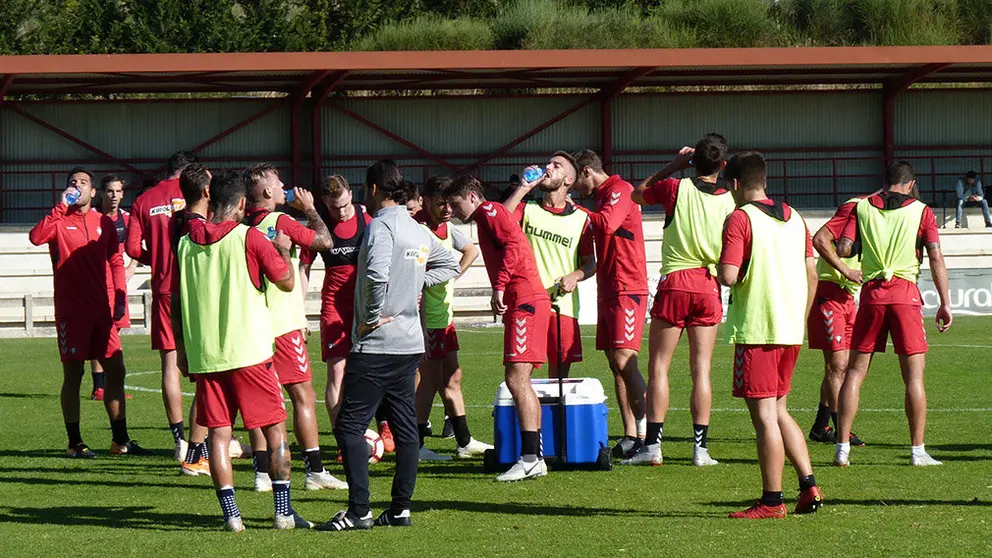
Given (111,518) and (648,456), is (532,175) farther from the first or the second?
(111,518)

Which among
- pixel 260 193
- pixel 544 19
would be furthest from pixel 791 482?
pixel 544 19

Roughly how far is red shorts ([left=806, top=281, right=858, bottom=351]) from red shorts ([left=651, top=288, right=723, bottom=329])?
1.26m

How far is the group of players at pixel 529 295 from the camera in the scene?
7.29 meters

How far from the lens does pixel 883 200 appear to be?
9375 mm

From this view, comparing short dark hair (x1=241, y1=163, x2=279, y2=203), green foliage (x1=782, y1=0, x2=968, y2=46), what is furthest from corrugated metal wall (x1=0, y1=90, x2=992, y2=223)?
short dark hair (x1=241, y1=163, x2=279, y2=203)

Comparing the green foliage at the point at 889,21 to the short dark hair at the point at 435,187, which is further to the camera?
the green foliage at the point at 889,21

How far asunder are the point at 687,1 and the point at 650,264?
1963 cm

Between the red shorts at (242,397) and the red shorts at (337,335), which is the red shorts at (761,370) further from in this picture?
the red shorts at (337,335)

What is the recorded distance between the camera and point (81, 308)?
34.3 ft

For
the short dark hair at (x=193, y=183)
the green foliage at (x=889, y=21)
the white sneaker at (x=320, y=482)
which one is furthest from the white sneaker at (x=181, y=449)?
the green foliage at (x=889, y=21)

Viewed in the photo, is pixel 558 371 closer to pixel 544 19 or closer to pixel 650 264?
pixel 650 264

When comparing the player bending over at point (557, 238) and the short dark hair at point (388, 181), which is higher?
the short dark hair at point (388, 181)

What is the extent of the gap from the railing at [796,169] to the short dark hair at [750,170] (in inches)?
1115

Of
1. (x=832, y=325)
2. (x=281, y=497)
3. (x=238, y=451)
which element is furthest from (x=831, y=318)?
(x=281, y=497)
